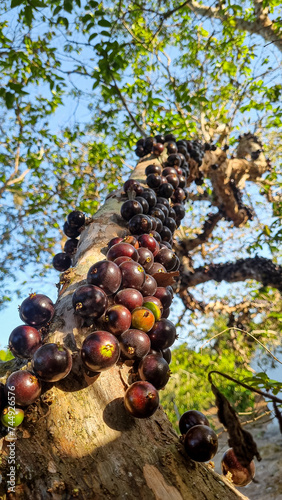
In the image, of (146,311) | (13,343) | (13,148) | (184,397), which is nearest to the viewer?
(13,343)

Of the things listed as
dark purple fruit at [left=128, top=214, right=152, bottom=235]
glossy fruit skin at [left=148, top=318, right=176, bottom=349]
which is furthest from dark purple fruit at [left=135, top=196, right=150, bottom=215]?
glossy fruit skin at [left=148, top=318, right=176, bottom=349]

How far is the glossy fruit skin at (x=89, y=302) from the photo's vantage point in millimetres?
1612

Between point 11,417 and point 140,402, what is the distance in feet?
1.78

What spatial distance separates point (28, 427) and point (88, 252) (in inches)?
48.6

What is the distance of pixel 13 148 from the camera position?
26.9 feet

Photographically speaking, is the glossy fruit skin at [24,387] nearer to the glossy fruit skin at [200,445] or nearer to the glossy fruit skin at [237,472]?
the glossy fruit skin at [200,445]

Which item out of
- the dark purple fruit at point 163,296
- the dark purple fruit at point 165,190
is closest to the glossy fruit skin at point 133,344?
the dark purple fruit at point 163,296

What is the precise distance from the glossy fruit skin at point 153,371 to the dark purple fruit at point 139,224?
116 cm

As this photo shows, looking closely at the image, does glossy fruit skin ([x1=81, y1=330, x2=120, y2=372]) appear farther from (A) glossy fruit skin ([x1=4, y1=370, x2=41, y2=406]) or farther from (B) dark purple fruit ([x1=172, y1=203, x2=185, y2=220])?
(B) dark purple fruit ([x1=172, y1=203, x2=185, y2=220])

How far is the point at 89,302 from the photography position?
63.5 inches

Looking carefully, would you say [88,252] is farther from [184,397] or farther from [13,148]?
[184,397]

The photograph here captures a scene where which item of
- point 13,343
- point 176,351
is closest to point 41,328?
point 13,343

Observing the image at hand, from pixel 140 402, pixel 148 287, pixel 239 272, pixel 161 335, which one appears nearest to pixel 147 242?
pixel 148 287

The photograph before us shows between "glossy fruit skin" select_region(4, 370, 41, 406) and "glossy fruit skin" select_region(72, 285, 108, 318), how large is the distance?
401mm
